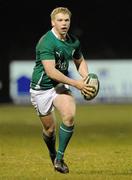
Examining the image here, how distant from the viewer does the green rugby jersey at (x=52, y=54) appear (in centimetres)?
1095

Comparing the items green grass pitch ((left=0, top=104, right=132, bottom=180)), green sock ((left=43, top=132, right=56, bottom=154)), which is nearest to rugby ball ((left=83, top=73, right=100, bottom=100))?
green grass pitch ((left=0, top=104, right=132, bottom=180))

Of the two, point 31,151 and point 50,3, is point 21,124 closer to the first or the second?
point 31,151

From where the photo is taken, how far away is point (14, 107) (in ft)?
105

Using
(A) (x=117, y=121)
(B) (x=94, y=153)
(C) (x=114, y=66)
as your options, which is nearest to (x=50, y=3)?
(C) (x=114, y=66)

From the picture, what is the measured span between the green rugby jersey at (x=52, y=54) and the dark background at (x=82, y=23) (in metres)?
26.4

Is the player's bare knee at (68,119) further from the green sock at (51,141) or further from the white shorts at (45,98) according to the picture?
the green sock at (51,141)

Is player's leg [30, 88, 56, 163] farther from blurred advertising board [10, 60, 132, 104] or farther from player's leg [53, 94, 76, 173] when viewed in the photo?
blurred advertising board [10, 60, 132, 104]

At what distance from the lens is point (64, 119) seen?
35.9 ft

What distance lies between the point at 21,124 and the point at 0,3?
659 inches

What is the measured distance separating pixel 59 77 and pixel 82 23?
28.4 meters

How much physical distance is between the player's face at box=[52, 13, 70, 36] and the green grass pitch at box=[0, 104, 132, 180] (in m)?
1.81

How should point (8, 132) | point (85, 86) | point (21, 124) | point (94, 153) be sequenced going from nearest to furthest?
point (85, 86) < point (94, 153) < point (8, 132) < point (21, 124)

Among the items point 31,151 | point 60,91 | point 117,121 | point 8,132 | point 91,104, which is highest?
point 60,91

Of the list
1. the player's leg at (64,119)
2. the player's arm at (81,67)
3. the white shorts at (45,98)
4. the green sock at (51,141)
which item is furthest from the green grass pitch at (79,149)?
the player's arm at (81,67)
